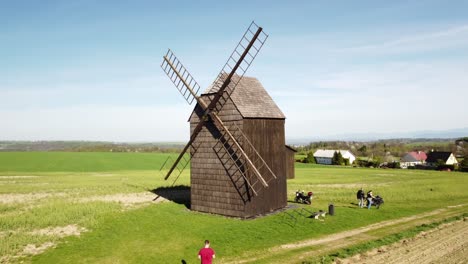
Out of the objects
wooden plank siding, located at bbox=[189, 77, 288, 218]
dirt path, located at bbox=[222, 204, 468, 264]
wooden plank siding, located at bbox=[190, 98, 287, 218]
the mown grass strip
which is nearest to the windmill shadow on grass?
wooden plank siding, located at bbox=[190, 98, 287, 218]

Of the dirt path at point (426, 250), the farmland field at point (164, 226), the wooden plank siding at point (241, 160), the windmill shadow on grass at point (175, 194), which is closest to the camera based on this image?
the dirt path at point (426, 250)

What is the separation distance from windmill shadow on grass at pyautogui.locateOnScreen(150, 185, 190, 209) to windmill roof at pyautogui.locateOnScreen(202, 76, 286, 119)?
31.3ft

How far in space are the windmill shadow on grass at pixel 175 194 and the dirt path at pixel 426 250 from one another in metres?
15.5

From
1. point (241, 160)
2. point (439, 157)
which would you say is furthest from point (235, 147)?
point (439, 157)

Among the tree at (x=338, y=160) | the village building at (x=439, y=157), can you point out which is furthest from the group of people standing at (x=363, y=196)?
the village building at (x=439, y=157)

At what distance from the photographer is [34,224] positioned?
23.2m

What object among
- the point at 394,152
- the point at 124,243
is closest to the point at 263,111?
the point at 124,243

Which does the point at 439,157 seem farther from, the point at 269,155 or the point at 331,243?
the point at 331,243

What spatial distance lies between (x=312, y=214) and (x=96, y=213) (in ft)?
50.1

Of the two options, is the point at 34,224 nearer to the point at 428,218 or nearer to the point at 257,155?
the point at 257,155

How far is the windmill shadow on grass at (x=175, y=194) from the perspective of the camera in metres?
31.9

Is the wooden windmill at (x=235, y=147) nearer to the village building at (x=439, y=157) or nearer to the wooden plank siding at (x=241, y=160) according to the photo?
the wooden plank siding at (x=241, y=160)

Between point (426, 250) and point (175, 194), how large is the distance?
23.4m

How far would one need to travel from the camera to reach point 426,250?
17.8m
